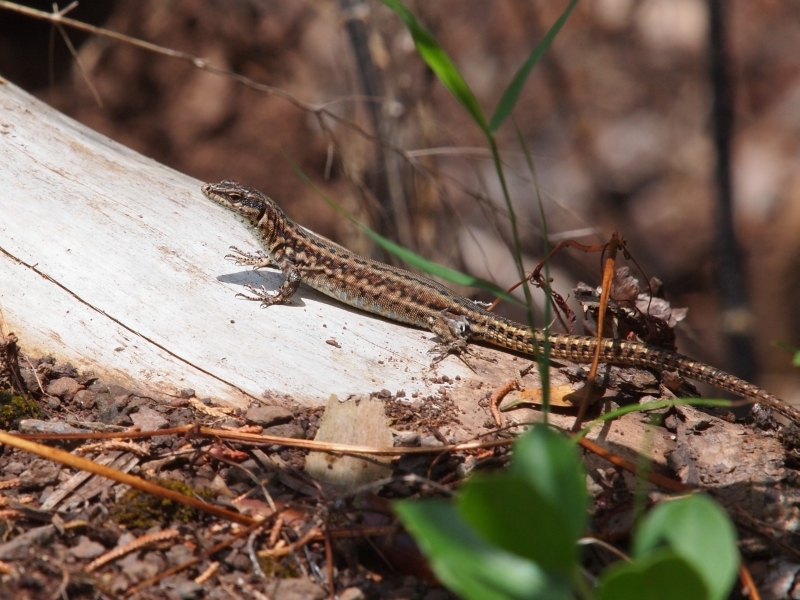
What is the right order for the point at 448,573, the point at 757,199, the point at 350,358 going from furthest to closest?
the point at 757,199
the point at 350,358
the point at 448,573

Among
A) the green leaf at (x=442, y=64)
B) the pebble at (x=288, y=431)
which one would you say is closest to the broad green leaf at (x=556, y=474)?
the green leaf at (x=442, y=64)

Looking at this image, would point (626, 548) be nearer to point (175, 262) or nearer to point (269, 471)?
point (269, 471)

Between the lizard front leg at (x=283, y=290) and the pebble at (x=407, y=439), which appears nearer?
the pebble at (x=407, y=439)

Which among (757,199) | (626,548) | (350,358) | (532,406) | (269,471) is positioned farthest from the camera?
(757,199)

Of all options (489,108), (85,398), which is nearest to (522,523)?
(85,398)

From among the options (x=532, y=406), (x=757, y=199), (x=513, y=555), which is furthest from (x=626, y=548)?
(x=757, y=199)

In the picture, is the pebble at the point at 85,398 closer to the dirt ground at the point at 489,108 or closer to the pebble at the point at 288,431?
the pebble at the point at 288,431

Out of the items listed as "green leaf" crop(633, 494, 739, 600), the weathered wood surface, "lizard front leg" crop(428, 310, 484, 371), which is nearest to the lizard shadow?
the weathered wood surface

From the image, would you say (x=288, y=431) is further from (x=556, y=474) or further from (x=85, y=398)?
(x=556, y=474)
